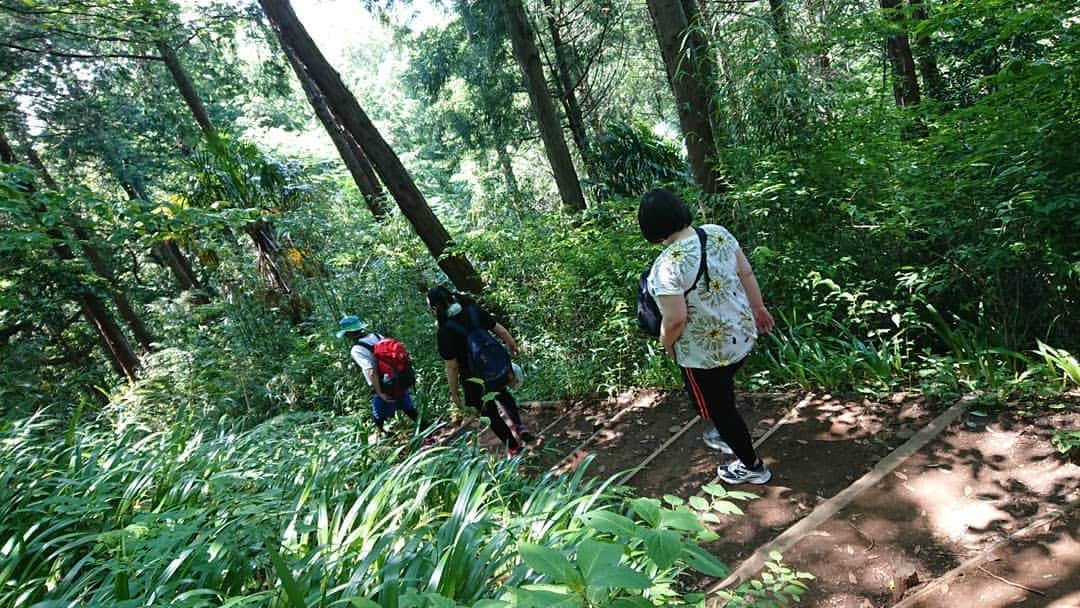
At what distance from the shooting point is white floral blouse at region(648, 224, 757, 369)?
2.64 meters

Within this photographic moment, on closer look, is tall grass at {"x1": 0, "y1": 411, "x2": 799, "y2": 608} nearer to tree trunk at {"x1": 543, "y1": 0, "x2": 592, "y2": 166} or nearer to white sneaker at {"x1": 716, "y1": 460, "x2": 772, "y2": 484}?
white sneaker at {"x1": 716, "y1": 460, "x2": 772, "y2": 484}

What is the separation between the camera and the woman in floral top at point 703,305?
265 cm

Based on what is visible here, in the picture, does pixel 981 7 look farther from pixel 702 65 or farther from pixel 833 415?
pixel 833 415

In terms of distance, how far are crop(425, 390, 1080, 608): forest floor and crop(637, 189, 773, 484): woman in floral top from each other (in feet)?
1.25

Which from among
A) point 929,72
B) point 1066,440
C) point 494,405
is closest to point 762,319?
point 1066,440

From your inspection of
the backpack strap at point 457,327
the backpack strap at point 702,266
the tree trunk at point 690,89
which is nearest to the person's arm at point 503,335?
the backpack strap at point 457,327

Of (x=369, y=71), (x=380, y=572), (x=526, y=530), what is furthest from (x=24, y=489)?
(x=369, y=71)

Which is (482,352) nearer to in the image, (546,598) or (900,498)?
(900,498)

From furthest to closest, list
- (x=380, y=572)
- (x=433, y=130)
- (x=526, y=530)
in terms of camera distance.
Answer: (x=433, y=130)
(x=526, y=530)
(x=380, y=572)

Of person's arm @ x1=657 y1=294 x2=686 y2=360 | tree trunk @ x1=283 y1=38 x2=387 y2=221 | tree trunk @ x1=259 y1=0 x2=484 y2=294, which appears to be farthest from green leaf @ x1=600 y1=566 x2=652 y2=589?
tree trunk @ x1=283 y1=38 x2=387 y2=221

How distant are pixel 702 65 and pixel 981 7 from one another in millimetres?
1860

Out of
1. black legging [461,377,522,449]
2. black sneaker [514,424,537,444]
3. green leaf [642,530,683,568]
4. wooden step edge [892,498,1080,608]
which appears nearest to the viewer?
green leaf [642,530,683,568]

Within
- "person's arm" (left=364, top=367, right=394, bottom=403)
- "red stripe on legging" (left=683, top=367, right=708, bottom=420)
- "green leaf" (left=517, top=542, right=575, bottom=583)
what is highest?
"green leaf" (left=517, top=542, right=575, bottom=583)

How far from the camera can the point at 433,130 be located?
18828 mm
